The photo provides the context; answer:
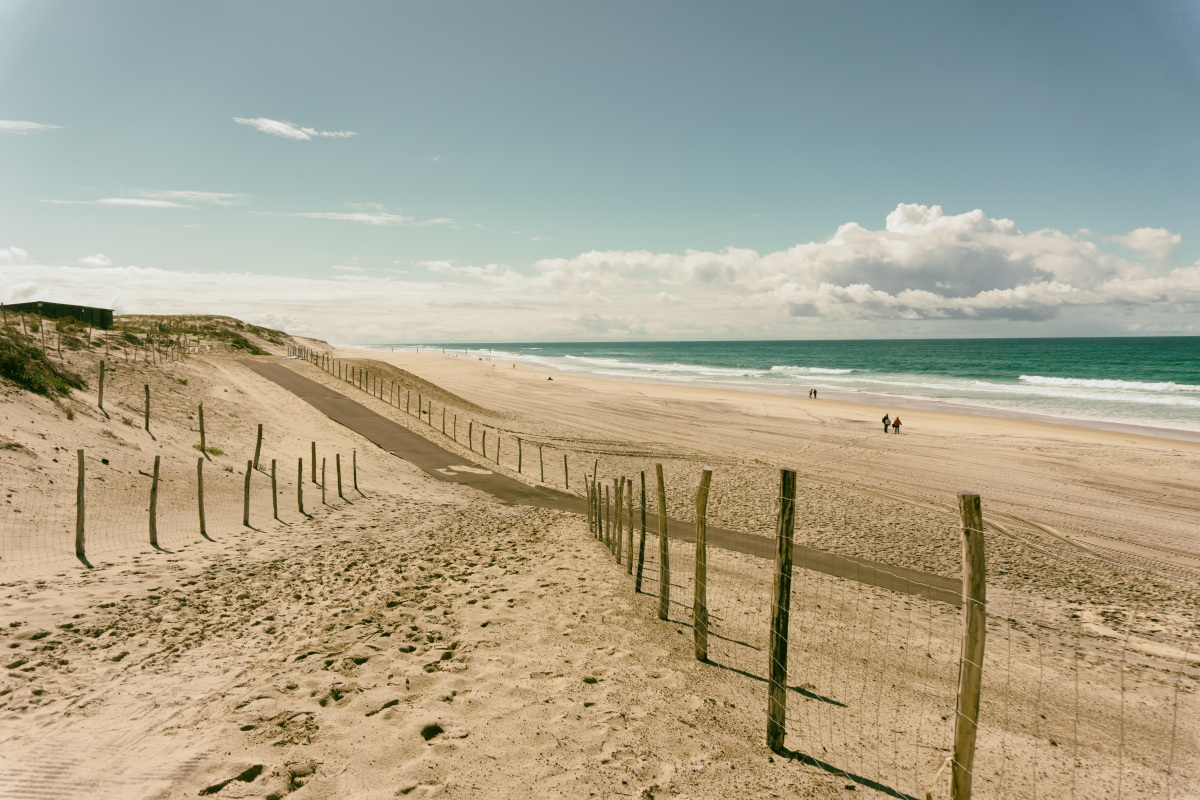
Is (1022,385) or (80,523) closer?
(80,523)

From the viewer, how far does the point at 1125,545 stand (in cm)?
1568

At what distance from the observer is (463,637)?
7.98m

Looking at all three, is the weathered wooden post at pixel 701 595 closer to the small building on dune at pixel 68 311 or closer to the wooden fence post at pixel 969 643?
the wooden fence post at pixel 969 643

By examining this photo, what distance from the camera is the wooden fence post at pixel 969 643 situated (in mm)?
4152

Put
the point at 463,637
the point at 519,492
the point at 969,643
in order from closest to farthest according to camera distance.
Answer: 1. the point at 969,643
2. the point at 463,637
3. the point at 519,492

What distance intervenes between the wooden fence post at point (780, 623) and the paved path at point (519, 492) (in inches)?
261

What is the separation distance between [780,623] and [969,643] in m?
1.85

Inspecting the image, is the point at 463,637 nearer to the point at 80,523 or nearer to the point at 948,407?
the point at 80,523

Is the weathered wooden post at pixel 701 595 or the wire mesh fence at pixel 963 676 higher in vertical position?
the weathered wooden post at pixel 701 595

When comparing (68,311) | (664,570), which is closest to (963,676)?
(664,570)

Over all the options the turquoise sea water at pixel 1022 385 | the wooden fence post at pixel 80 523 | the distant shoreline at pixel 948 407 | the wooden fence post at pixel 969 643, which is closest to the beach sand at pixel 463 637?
the wooden fence post at pixel 80 523

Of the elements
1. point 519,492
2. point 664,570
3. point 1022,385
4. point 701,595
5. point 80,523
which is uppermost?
point 1022,385

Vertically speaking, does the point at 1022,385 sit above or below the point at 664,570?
above

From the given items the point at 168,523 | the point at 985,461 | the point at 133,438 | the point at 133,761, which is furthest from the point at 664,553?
the point at 985,461
